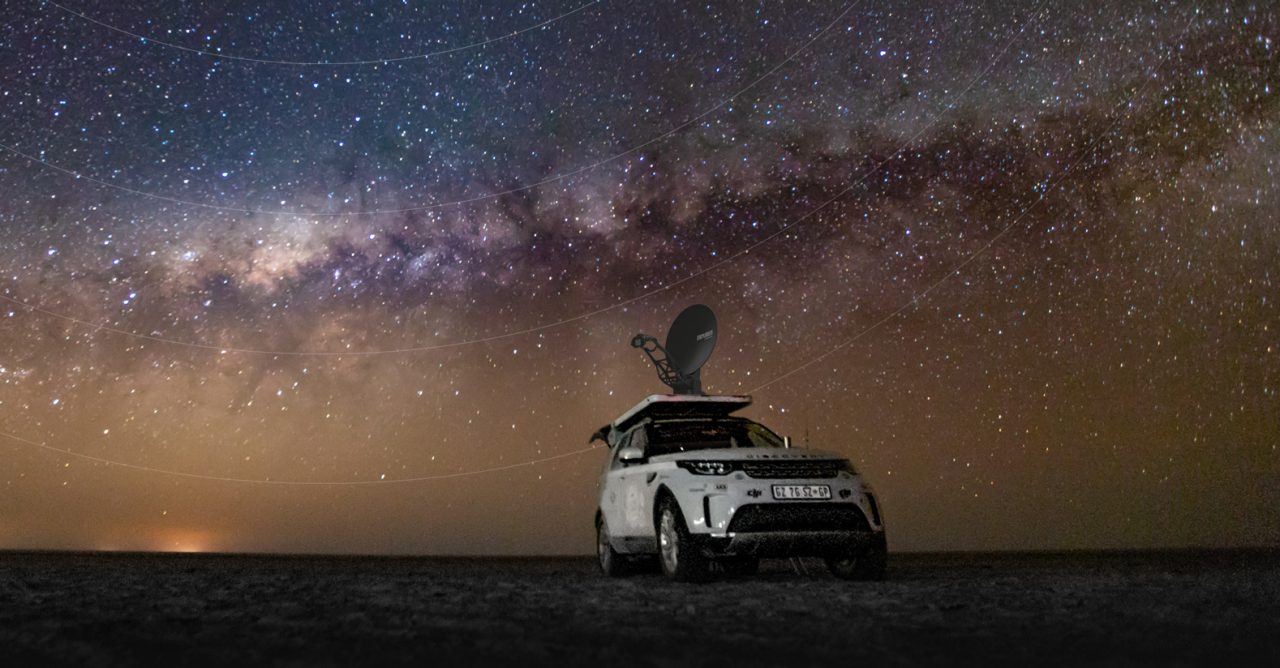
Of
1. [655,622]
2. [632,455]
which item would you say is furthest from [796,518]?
[655,622]

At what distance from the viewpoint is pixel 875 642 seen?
502 cm

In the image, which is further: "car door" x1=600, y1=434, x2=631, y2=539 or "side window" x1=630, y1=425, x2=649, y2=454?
"car door" x1=600, y1=434, x2=631, y2=539

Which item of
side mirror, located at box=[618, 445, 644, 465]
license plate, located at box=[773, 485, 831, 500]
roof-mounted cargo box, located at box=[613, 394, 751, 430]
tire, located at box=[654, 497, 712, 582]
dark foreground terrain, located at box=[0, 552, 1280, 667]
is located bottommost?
dark foreground terrain, located at box=[0, 552, 1280, 667]

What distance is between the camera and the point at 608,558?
11.7 m

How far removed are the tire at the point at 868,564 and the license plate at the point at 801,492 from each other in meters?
0.67

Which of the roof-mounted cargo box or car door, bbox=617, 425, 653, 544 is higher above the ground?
the roof-mounted cargo box

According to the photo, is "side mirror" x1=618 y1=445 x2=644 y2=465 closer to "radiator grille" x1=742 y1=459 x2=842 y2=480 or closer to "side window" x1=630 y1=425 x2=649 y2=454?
"side window" x1=630 y1=425 x2=649 y2=454

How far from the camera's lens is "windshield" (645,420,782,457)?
1098 centimetres

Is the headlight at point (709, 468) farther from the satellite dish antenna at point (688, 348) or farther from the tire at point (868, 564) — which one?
the satellite dish antenna at point (688, 348)

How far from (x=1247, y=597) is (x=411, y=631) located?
6241 millimetres

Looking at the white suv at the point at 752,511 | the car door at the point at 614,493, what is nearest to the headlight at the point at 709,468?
the white suv at the point at 752,511

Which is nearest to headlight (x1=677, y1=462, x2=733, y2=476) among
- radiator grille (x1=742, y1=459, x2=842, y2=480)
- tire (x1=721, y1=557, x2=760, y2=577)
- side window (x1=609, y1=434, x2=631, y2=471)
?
radiator grille (x1=742, y1=459, x2=842, y2=480)

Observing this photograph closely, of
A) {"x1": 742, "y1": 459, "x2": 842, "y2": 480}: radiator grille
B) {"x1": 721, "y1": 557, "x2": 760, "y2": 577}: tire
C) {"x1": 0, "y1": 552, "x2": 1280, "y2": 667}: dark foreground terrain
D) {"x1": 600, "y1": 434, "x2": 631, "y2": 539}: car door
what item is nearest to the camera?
{"x1": 0, "y1": 552, "x2": 1280, "y2": 667}: dark foreground terrain

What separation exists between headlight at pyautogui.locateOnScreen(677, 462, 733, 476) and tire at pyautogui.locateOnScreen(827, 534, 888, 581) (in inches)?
58.4
